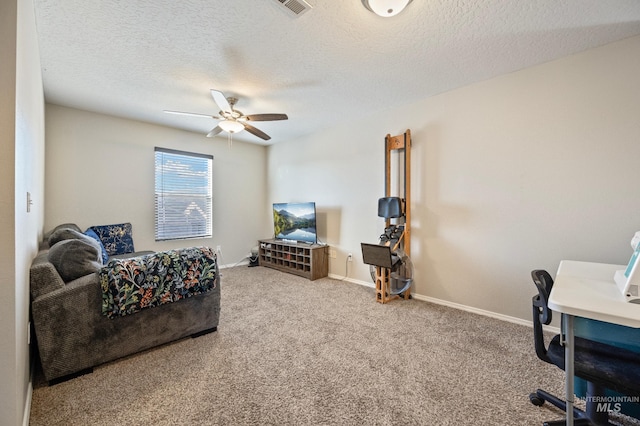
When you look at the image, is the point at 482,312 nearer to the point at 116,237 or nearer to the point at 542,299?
the point at 542,299

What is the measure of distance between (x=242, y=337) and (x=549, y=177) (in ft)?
10.4

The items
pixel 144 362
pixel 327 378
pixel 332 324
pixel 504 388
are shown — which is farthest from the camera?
pixel 332 324

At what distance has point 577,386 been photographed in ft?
4.97

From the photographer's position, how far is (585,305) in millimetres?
1040

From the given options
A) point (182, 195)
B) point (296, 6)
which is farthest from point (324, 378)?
point (182, 195)

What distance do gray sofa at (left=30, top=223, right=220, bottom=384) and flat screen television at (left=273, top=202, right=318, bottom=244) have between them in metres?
2.41

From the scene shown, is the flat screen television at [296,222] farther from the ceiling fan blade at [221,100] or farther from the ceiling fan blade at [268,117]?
the ceiling fan blade at [221,100]

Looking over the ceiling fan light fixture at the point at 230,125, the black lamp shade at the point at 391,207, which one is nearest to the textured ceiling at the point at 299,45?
the ceiling fan light fixture at the point at 230,125

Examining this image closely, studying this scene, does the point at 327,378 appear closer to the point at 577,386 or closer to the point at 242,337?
the point at 242,337

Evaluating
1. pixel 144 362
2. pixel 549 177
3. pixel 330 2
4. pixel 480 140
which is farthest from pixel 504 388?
pixel 330 2

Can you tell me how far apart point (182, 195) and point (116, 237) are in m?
1.14

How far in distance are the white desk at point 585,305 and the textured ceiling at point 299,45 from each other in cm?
178

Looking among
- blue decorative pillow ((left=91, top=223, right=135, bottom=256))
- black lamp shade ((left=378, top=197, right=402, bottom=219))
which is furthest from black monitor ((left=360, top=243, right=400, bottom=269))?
blue decorative pillow ((left=91, top=223, right=135, bottom=256))

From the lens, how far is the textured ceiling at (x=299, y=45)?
1.74m
